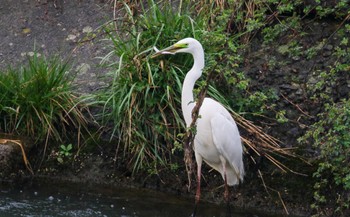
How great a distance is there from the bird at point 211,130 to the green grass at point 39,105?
140 centimetres

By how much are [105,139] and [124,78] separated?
65 centimetres

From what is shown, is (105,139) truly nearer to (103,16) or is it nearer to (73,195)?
(73,195)

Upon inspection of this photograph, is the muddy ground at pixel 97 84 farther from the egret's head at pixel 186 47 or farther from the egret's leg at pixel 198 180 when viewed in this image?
the egret's head at pixel 186 47

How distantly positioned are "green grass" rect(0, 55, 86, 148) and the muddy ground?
291mm

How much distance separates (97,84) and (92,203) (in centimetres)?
164

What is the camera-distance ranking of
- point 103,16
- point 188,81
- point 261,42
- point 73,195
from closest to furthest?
point 188,81
point 73,195
point 261,42
point 103,16

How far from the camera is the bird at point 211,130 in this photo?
6777 millimetres

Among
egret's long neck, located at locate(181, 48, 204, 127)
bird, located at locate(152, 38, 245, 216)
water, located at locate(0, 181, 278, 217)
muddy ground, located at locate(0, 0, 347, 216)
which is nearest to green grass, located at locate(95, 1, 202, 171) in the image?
muddy ground, located at locate(0, 0, 347, 216)

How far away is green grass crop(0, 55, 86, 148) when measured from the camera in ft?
25.2

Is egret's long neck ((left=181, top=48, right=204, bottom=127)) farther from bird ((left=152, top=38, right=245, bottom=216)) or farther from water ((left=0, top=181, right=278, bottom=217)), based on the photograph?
water ((left=0, top=181, right=278, bottom=217))

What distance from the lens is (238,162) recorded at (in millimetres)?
7016

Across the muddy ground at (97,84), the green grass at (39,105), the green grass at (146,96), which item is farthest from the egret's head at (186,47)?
the green grass at (39,105)

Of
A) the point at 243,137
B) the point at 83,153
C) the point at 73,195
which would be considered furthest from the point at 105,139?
the point at 243,137

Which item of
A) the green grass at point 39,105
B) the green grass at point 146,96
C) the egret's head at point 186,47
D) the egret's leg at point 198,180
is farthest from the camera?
the green grass at point 39,105
